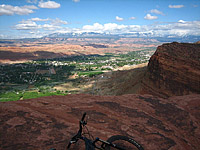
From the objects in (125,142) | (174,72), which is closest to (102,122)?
(125,142)

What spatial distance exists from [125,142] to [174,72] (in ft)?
63.1

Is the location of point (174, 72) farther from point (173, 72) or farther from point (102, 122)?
point (102, 122)

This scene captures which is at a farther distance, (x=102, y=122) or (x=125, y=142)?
(x=102, y=122)

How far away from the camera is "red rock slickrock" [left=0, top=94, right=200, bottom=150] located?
5.26 m

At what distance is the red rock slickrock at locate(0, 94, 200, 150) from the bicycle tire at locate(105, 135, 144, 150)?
0.52 m

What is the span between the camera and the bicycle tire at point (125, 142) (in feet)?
15.8

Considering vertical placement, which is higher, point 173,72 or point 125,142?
point 125,142

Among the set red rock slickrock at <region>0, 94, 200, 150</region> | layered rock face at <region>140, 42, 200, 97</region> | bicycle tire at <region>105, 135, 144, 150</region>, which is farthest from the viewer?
layered rock face at <region>140, 42, 200, 97</region>

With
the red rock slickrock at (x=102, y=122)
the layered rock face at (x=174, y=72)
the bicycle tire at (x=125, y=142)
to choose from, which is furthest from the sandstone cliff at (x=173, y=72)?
the bicycle tire at (x=125, y=142)

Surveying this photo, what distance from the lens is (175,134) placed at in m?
6.51

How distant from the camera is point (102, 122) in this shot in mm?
6801

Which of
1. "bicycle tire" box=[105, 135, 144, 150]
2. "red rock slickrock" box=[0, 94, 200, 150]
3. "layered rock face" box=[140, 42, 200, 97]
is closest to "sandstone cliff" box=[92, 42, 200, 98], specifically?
"layered rock face" box=[140, 42, 200, 97]

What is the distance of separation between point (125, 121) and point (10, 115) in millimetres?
4578

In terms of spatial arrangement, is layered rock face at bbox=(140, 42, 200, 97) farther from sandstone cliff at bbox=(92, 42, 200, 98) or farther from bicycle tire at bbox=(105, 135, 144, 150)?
bicycle tire at bbox=(105, 135, 144, 150)
